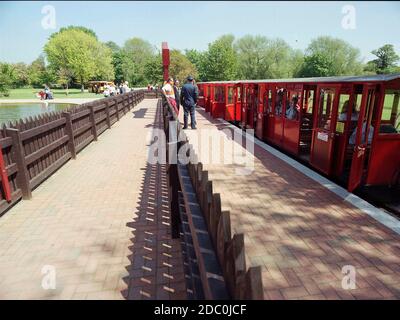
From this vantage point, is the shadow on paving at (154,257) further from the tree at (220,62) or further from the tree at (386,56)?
the tree at (386,56)

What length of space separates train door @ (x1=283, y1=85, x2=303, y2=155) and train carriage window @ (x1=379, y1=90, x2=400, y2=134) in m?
2.34

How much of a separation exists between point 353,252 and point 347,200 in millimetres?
1755

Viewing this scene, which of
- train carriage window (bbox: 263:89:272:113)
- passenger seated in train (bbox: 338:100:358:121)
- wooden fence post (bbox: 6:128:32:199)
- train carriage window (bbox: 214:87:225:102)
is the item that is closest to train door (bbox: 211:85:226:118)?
train carriage window (bbox: 214:87:225:102)

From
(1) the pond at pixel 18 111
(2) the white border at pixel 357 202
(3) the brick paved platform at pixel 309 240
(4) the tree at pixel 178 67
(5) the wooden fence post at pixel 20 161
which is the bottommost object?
(1) the pond at pixel 18 111

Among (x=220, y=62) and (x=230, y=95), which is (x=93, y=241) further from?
(x=220, y=62)

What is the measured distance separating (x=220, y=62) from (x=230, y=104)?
63762 millimetres

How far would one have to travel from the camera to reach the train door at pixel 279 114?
967cm

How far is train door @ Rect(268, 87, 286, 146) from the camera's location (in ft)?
31.7

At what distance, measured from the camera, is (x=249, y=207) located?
5141 mm

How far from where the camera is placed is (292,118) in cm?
906

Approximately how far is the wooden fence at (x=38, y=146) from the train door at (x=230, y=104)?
8.23 meters

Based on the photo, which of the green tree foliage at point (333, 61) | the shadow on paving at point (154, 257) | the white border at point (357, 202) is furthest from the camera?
the green tree foliage at point (333, 61)

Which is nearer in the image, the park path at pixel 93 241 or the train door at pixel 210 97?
the park path at pixel 93 241

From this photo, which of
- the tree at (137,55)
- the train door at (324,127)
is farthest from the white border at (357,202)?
the tree at (137,55)
